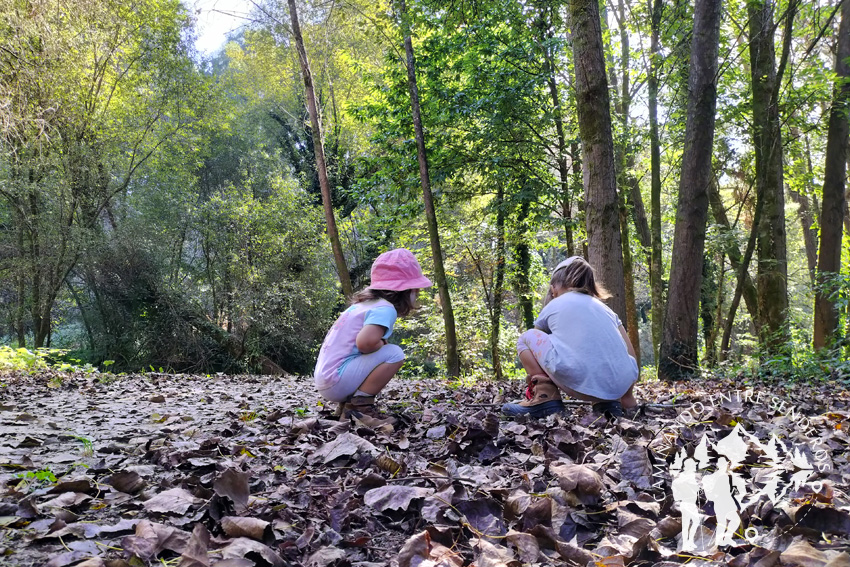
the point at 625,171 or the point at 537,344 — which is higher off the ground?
the point at 625,171

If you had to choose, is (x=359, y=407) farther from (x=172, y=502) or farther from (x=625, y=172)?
(x=625, y=172)

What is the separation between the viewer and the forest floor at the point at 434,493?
164 cm

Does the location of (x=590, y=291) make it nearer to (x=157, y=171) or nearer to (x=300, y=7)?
(x=300, y=7)

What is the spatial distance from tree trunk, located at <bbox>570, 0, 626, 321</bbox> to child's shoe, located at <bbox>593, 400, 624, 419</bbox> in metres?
2.39

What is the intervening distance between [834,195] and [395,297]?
408 inches

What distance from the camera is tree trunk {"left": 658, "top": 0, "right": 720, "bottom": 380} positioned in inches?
282

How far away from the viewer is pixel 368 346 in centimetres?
388

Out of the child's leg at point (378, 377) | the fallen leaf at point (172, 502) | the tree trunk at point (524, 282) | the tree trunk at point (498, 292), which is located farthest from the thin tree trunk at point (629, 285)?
the fallen leaf at point (172, 502)

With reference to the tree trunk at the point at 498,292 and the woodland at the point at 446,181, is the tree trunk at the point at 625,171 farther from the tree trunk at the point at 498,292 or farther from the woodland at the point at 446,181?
the tree trunk at the point at 498,292

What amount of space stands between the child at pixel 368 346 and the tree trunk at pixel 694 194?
4660 millimetres

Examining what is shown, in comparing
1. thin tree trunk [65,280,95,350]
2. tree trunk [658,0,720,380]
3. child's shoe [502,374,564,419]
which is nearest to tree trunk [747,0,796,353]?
tree trunk [658,0,720,380]

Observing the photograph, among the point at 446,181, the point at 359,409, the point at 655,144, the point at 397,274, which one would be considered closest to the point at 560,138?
the point at 655,144

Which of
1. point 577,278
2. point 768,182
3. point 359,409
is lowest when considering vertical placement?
point 359,409

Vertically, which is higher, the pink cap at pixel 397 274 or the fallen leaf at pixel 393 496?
the pink cap at pixel 397 274
